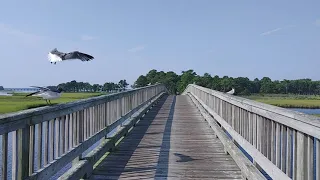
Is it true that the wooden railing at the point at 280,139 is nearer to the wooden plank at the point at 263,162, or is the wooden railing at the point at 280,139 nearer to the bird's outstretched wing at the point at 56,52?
the wooden plank at the point at 263,162

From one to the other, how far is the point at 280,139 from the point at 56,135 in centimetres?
308

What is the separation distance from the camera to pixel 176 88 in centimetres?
11388

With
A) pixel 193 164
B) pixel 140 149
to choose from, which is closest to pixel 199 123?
pixel 140 149

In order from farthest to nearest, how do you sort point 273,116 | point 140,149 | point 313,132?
point 140,149, point 273,116, point 313,132

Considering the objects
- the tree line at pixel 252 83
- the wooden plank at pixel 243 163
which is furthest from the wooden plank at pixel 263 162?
the tree line at pixel 252 83

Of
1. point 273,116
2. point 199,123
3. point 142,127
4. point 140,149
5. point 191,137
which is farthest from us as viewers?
point 199,123

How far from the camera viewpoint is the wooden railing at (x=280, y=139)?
327 centimetres

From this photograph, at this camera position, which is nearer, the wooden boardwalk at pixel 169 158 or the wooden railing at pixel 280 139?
the wooden railing at pixel 280 139

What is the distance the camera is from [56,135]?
204 inches

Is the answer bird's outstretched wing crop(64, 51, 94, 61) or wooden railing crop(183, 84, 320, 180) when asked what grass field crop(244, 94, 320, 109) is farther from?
bird's outstretched wing crop(64, 51, 94, 61)

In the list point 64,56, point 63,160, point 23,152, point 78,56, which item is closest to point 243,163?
point 63,160

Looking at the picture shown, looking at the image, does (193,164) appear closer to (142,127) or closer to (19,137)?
(19,137)

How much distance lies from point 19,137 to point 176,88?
11035cm

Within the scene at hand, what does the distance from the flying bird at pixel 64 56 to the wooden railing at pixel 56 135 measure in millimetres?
672
